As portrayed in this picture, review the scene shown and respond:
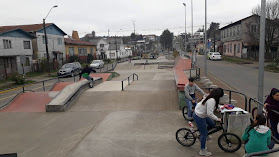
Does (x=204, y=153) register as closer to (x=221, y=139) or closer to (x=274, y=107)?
(x=221, y=139)

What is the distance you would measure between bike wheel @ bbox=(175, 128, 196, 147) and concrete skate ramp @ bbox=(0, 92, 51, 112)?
6721 millimetres

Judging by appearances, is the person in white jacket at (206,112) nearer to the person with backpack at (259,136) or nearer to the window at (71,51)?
the person with backpack at (259,136)

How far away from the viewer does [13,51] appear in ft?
93.1

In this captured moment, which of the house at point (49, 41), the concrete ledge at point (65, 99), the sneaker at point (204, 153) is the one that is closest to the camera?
Result: the sneaker at point (204, 153)

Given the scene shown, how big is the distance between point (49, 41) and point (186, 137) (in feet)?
122

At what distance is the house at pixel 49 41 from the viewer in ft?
114

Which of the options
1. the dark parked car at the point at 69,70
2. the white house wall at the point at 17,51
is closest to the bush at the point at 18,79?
the dark parked car at the point at 69,70

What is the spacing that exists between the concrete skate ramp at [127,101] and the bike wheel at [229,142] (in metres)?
3.79

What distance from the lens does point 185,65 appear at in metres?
23.6

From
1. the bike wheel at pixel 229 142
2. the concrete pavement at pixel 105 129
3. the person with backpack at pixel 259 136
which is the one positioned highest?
the person with backpack at pixel 259 136

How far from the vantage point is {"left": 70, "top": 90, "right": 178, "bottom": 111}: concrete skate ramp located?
31.1 ft

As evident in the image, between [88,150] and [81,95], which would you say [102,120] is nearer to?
[88,150]

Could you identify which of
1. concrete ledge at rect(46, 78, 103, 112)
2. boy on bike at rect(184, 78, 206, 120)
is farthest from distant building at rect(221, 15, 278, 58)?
boy on bike at rect(184, 78, 206, 120)

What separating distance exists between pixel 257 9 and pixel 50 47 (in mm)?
34311
